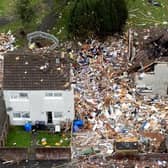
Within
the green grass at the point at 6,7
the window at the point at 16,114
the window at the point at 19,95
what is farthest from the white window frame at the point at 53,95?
the green grass at the point at 6,7

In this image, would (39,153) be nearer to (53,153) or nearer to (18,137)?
(53,153)

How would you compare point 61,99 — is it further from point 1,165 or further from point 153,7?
point 153,7

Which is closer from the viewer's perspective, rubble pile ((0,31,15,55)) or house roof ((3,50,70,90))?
house roof ((3,50,70,90))

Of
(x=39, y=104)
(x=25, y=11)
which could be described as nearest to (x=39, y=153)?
(x=39, y=104)

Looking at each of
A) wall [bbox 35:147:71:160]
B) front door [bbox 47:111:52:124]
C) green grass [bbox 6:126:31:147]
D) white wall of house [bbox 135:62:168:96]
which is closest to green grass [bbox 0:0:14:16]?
green grass [bbox 6:126:31:147]

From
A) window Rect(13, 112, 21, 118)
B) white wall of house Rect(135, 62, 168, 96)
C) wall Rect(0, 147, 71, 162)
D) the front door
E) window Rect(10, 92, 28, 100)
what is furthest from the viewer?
white wall of house Rect(135, 62, 168, 96)

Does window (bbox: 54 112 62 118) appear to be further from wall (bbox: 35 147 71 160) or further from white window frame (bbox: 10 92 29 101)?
wall (bbox: 35 147 71 160)
